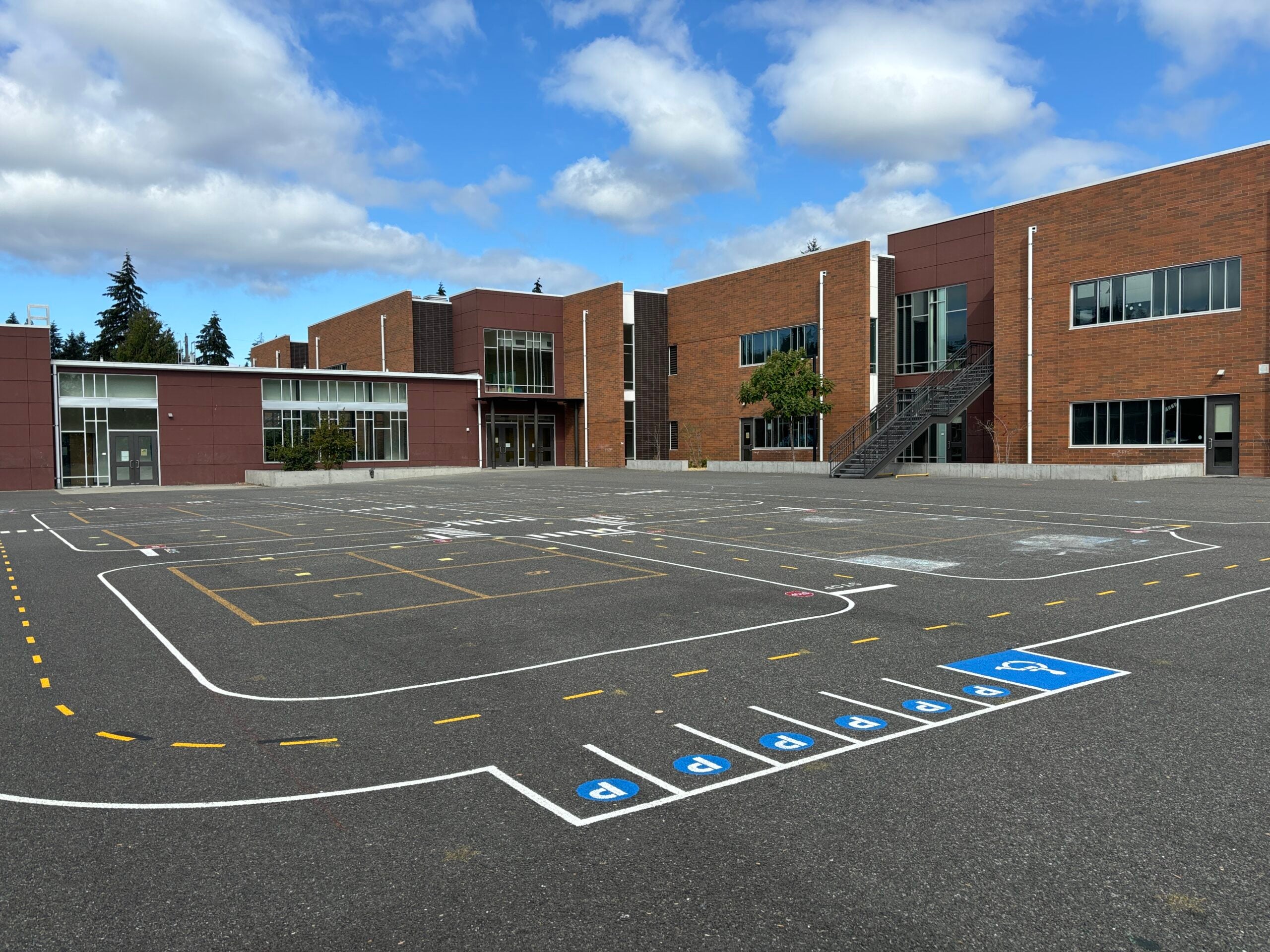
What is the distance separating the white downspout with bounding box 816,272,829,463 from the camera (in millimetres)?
48969

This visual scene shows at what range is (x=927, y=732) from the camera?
6426 millimetres

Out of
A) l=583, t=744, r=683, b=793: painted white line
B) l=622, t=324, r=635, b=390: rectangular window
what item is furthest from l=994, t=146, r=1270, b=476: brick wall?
l=583, t=744, r=683, b=793: painted white line

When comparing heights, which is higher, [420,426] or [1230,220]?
[1230,220]

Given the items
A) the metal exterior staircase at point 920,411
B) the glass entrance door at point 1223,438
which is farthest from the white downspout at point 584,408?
the glass entrance door at point 1223,438

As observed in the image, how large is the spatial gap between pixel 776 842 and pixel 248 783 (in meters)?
3.24

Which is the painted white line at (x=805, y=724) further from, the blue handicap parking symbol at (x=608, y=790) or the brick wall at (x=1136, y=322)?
the brick wall at (x=1136, y=322)

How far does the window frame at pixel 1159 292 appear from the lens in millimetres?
33656

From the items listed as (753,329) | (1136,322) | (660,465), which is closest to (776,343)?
(753,329)

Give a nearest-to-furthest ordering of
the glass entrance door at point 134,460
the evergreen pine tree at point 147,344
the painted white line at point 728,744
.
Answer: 1. the painted white line at point 728,744
2. the glass entrance door at point 134,460
3. the evergreen pine tree at point 147,344

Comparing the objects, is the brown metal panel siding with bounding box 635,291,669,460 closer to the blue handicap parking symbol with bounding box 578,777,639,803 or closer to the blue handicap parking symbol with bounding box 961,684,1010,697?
the blue handicap parking symbol with bounding box 961,684,1010,697

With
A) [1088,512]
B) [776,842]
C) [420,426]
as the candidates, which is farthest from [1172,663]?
[420,426]

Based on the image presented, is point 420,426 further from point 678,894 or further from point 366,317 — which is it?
point 678,894

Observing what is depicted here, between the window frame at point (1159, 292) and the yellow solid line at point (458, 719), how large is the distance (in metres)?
35.8

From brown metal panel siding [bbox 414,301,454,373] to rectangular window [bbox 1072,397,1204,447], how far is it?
134ft
